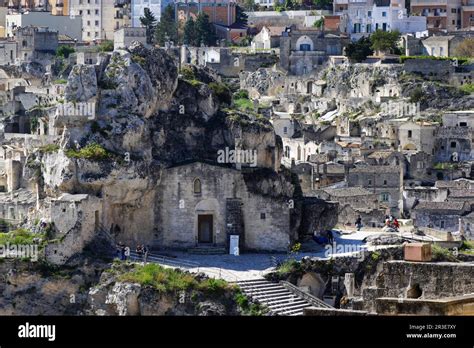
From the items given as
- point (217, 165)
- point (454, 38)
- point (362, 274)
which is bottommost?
point (362, 274)

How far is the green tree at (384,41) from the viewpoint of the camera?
102 m

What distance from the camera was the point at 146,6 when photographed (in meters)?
119

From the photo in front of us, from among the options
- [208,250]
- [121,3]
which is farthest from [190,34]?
[208,250]

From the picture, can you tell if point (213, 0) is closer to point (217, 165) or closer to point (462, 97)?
point (462, 97)

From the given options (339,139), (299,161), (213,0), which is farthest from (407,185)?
(213,0)

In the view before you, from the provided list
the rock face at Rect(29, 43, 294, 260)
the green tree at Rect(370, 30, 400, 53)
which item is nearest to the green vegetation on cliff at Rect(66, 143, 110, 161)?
the rock face at Rect(29, 43, 294, 260)

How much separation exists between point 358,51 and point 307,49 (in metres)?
5.19

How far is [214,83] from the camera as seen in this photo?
53.3 metres

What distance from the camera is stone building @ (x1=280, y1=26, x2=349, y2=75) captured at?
10438 centimetres

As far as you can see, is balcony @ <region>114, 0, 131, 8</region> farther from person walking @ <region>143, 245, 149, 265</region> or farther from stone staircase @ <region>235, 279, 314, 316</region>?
stone staircase @ <region>235, 279, 314, 316</region>

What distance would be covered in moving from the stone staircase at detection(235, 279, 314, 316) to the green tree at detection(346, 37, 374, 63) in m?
57.7
